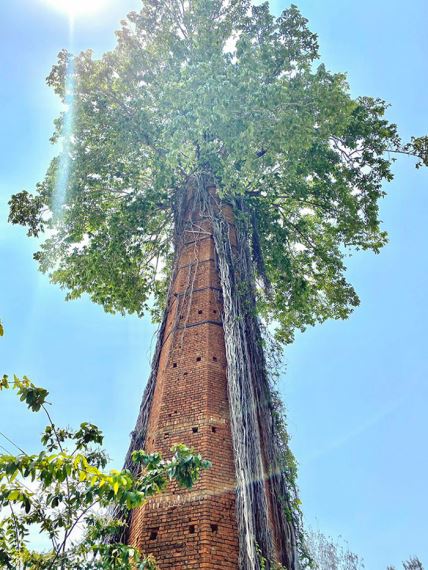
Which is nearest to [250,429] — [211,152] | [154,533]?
[154,533]

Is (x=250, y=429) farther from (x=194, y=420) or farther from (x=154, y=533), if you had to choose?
(x=154, y=533)

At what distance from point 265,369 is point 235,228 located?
11.5 ft

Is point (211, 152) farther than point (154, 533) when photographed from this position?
Yes

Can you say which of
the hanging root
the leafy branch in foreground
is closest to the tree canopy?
the hanging root

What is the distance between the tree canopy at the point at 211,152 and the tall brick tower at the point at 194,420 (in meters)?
1.75

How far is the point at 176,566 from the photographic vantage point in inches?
203

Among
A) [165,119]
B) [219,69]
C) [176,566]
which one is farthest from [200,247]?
[176,566]

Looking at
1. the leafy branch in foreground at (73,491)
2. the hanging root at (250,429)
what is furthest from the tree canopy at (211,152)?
the leafy branch in foreground at (73,491)

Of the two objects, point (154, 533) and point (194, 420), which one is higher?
point (194, 420)

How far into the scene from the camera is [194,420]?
6641mm

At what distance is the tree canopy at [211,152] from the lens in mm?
8539

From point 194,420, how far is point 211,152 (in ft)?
19.0

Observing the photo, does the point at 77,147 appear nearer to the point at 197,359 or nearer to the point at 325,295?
the point at 197,359

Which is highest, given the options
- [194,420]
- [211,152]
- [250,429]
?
[211,152]
